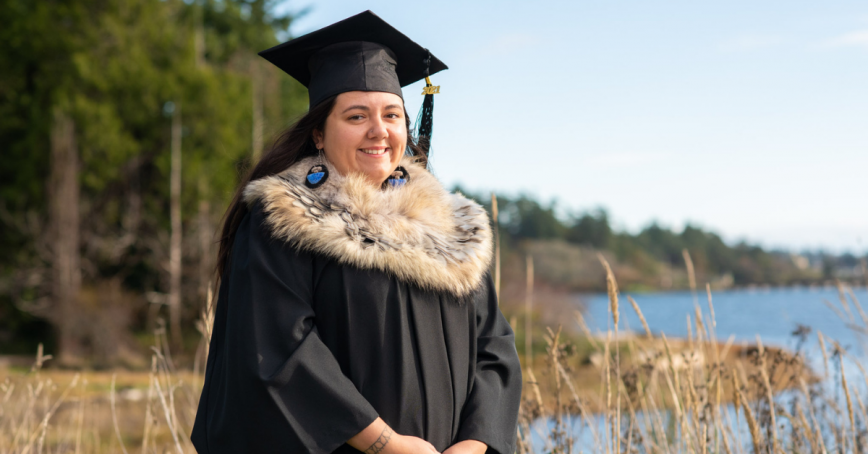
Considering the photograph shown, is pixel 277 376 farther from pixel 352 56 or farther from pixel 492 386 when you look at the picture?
pixel 352 56

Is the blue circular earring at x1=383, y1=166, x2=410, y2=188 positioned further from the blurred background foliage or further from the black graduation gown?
the blurred background foliage

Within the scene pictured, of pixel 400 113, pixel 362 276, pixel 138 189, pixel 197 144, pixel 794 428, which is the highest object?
pixel 197 144

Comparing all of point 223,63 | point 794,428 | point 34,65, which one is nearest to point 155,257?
point 34,65

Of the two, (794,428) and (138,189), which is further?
(138,189)

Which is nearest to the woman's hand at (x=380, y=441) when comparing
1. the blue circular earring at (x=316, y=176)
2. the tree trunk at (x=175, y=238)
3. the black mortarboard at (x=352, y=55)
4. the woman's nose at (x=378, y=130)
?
the blue circular earring at (x=316, y=176)

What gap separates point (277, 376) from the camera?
150 centimetres

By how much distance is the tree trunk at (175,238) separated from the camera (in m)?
15.9

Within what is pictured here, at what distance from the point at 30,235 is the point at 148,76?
4.58 meters

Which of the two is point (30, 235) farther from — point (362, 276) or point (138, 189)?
point (362, 276)

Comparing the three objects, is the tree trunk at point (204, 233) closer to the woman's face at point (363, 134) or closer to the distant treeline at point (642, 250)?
the woman's face at point (363, 134)

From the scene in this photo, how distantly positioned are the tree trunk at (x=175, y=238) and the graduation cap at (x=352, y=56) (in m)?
15.1

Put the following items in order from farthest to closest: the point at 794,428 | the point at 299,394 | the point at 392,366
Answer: the point at 794,428
the point at 392,366
the point at 299,394

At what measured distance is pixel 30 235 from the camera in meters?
15.9

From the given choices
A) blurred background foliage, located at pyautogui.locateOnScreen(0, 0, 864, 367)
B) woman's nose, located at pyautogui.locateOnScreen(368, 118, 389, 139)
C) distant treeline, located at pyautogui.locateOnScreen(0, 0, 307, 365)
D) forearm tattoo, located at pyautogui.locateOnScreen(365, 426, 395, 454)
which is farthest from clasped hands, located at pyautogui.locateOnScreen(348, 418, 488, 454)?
distant treeline, located at pyautogui.locateOnScreen(0, 0, 307, 365)
